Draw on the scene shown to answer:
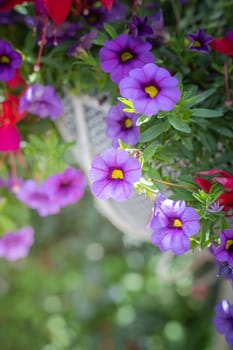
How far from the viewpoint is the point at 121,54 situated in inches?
34.6

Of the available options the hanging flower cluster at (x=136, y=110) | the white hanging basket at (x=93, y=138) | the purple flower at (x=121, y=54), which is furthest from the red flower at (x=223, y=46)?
the white hanging basket at (x=93, y=138)

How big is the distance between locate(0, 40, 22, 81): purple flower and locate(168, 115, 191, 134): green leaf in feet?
0.84

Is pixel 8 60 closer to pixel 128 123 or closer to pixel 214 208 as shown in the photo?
pixel 128 123

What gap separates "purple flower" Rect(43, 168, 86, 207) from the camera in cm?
111

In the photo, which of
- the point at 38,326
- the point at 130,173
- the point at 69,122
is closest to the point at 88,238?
the point at 38,326

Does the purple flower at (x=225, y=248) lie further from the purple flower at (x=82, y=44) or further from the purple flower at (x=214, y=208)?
the purple flower at (x=82, y=44)

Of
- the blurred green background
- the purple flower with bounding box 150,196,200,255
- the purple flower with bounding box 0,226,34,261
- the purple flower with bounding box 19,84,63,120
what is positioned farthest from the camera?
the blurred green background

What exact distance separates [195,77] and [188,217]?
29 cm

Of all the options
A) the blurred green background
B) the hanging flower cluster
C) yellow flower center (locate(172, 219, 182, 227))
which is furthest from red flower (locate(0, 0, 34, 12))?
the blurred green background

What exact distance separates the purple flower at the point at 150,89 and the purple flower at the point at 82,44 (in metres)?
0.16

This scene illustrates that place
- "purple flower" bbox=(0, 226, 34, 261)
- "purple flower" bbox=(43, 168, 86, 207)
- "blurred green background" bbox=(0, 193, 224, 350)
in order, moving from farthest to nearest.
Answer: "blurred green background" bbox=(0, 193, 224, 350) < "purple flower" bbox=(0, 226, 34, 261) < "purple flower" bbox=(43, 168, 86, 207)

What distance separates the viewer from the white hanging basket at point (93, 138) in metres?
1.08

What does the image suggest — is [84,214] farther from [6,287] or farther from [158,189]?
[158,189]

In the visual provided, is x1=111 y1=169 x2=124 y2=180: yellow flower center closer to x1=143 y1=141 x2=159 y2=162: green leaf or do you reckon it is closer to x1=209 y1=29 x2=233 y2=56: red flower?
x1=143 y1=141 x2=159 y2=162: green leaf
